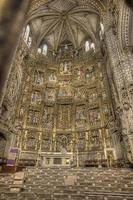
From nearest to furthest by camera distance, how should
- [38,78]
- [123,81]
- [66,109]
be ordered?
[123,81] < [66,109] < [38,78]

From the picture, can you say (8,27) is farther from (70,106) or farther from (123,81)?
(70,106)

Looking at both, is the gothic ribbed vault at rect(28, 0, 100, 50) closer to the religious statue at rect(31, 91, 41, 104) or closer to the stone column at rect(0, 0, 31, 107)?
the religious statue at rect(31, 91, 41, 104)

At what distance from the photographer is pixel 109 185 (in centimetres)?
814

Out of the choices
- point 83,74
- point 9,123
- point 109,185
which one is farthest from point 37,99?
point 109,185

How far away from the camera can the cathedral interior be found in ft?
29.5

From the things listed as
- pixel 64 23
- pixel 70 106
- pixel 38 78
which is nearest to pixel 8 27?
pixel 70 106

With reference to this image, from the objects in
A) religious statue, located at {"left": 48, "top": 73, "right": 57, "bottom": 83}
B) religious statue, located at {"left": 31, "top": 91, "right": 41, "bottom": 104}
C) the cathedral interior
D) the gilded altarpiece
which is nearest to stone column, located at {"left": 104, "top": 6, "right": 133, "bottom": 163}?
the cathedral interior

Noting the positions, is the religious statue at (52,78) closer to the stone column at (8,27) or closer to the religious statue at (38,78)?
the religious statue at (38,78)

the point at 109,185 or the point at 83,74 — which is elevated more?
the point at 83,74

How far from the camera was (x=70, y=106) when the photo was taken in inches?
850

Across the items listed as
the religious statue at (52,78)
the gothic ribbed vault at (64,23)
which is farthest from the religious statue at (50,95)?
the gothic ribbed vault at (64,23)

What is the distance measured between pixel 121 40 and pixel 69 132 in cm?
1231

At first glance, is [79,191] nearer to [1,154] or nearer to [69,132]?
[1,154]

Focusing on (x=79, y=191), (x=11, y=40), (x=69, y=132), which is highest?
(x=69, y=132)
